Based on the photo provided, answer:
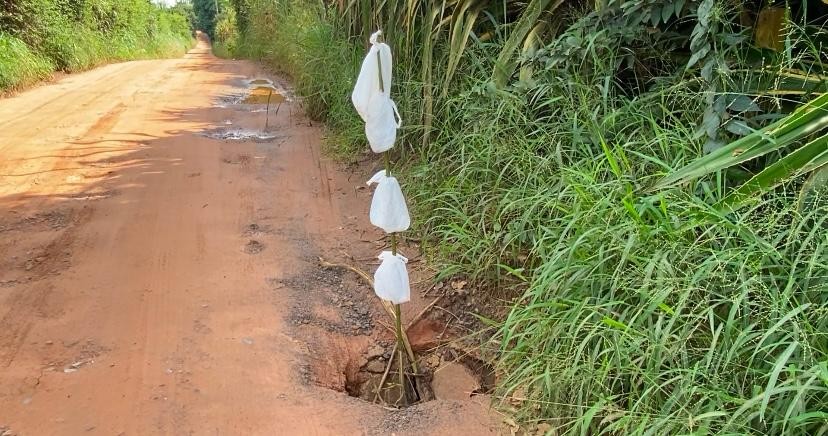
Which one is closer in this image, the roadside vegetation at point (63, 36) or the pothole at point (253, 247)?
the pothole at point (253, 247)

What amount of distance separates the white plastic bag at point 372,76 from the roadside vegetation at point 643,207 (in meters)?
0.84

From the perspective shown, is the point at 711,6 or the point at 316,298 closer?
the point at 711,6

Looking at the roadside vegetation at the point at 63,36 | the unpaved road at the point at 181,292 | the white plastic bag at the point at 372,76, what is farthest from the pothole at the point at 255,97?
the white plastic bag at the point at 372,76

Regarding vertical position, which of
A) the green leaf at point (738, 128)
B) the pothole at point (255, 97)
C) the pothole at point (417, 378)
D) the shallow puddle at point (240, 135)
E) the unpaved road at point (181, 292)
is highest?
the green leaf at point (738, 128)

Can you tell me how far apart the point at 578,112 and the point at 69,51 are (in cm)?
1125

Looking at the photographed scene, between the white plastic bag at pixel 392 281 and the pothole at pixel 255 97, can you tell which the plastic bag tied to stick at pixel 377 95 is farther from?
the pothole at pixel 255 97

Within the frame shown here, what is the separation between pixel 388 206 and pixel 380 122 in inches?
13.8

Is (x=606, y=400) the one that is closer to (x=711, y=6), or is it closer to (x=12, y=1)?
(x=711, y=6)

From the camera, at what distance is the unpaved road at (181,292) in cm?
219

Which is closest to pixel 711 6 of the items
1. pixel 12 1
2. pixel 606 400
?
pixel 606 400

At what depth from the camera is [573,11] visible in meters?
3.11

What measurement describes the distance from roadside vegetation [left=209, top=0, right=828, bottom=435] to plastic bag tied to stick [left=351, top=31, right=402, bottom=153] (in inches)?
28.8

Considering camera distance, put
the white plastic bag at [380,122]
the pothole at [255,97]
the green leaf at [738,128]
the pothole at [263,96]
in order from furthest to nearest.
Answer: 1. the pothole at [263,96]
2. the pothole at [255,97]
3. the white plastic bag at [380,122]
4. the green leaf at [738,128]

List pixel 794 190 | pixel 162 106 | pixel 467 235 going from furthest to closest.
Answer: pixel 162 106 < pixel 467 235 < pixel 794 190
